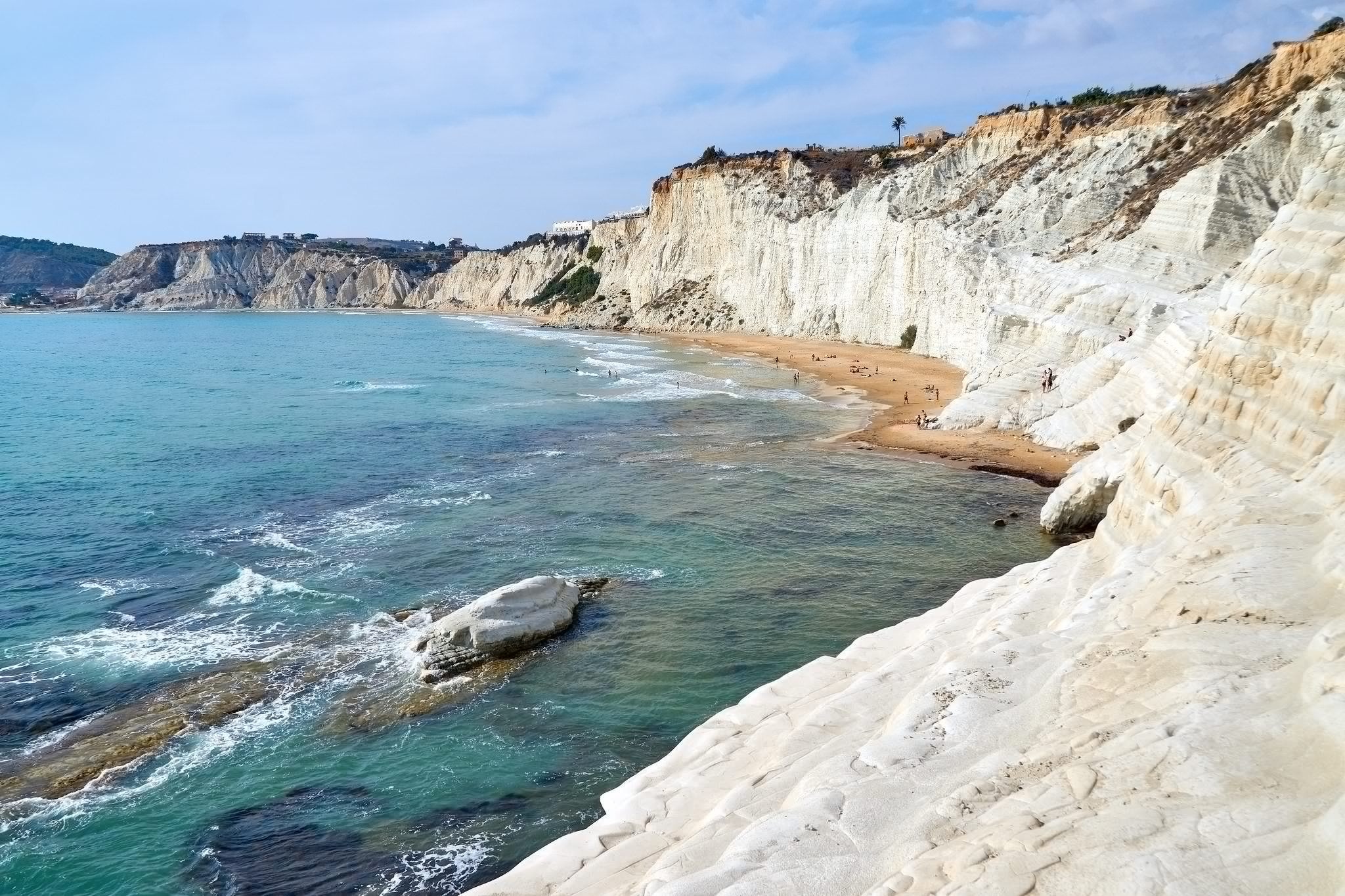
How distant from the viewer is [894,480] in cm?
2775

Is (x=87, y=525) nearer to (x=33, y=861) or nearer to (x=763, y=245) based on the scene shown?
(x=33, y=861)

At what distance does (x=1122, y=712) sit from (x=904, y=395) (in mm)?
36975

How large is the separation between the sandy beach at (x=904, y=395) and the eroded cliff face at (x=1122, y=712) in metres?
12.1

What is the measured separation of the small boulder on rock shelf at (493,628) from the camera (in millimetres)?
15766

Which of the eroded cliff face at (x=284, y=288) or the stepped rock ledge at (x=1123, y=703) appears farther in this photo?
the eroded cliff face at (x=284, y=288)

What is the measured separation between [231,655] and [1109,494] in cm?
1892

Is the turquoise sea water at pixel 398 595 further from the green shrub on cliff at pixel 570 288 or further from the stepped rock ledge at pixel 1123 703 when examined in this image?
the green shrub on cliff at pixel 570 288

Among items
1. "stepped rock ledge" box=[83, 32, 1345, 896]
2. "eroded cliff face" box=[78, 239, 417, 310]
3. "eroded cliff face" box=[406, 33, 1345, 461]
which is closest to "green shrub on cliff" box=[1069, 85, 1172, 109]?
"eroded cliff face" box=[406, 33, 1345, 461]

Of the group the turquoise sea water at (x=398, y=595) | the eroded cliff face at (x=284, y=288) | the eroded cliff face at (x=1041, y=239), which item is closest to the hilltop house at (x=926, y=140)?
the eroded cliff face at (x=1041, y=239)

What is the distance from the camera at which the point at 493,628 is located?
16.2 meters

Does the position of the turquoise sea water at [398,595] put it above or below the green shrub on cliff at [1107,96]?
below

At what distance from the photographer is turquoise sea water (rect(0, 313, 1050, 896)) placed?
1151cm

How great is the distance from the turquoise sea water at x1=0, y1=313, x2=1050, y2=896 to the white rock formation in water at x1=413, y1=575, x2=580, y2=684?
1.43ft

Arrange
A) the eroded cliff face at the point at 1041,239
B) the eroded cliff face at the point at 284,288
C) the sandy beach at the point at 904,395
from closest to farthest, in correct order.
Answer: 1. the sandy beach at the point at 904,395
2. the eroded cliff face at the point at 1041,239
3. the eroded cliff face at the point at 284,288
